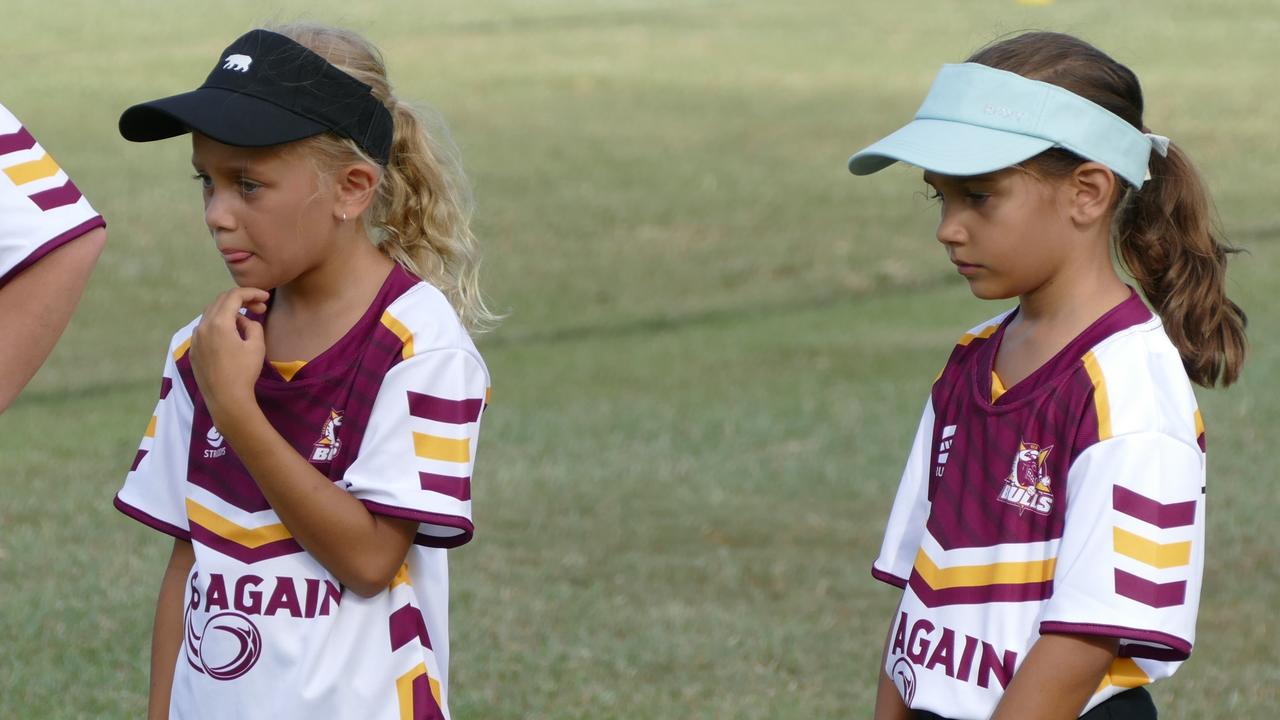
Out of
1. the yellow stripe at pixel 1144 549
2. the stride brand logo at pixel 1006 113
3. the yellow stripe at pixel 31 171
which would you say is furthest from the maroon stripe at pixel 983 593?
the yellow stripe at pixel 31 171

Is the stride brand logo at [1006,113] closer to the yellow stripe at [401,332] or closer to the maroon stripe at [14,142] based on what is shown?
the yellow stripe at [401,332]

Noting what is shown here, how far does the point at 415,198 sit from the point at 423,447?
463 mm

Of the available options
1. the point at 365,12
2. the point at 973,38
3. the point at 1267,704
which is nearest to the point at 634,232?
the point at 1267,704

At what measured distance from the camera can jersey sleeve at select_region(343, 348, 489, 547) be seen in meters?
2.26

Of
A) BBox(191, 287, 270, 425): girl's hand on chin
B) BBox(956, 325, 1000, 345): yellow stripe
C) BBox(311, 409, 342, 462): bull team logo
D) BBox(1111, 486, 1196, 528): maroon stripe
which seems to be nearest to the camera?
BBox(1111, 486, 1196, 528): maroon stripe

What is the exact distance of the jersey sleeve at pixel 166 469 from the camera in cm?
245

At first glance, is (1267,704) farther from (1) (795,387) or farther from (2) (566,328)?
(2) (566,328)

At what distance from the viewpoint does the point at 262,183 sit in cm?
235

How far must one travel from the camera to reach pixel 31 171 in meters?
2.29

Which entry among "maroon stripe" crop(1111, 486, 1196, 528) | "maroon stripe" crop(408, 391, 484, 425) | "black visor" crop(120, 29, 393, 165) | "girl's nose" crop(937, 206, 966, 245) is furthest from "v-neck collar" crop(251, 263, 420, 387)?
"maroon stripe" crop(1111, 486, 1196, 528)

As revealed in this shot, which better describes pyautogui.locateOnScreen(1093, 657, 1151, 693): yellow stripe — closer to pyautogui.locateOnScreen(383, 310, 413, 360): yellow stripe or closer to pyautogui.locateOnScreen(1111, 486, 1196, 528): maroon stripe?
pyautogui.locateOnScreen(1111, 486, 1196, 528): maroon stripe

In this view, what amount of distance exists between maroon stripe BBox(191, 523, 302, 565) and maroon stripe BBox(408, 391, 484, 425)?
23cm

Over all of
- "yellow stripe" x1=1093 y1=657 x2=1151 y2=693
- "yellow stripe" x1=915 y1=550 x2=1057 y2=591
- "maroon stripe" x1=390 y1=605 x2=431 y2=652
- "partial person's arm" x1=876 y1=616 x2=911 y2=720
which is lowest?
"partial person's arm" x1=876 y1=616 x2=911 y2=720

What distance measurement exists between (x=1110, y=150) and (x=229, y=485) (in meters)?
1.21
